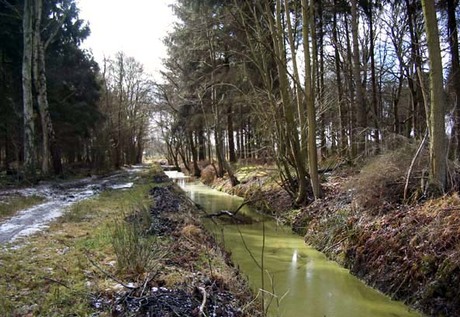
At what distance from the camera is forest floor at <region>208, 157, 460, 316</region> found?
18.5 ft

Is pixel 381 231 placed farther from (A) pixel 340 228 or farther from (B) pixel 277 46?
(B) pixel 277 46

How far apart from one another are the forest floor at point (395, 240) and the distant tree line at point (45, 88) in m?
12.1

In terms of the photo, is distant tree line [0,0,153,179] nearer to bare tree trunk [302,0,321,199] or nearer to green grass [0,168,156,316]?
green grass [0,168,156,316]

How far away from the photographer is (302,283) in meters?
7.18

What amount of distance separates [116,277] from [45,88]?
53.3 feet

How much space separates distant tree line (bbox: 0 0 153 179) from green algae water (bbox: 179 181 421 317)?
10794 millimetres

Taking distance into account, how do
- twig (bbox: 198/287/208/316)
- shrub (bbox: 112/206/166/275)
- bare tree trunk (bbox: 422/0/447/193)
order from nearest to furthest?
twig (bbox: 198/287/208/316)
shrub (bbox: 112/206/166/275)
bare tree trunk (bbox: 422/0/447/193)

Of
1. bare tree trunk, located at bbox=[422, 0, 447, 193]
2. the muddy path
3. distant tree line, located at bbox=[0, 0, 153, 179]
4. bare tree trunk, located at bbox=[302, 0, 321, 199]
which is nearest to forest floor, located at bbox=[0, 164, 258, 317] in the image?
the muddy path

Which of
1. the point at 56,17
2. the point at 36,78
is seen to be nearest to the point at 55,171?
the point at 36,78

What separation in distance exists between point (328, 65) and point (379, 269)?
60.9ft

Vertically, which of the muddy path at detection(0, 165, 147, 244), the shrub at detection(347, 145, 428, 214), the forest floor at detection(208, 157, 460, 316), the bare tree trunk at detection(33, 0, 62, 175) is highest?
the bare tree trunk at detection(33, 0, 62, 175)

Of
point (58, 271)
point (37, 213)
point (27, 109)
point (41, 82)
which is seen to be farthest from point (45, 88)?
point (58, 271)

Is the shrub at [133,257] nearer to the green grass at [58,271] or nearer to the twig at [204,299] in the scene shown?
the green grass at [58,271]

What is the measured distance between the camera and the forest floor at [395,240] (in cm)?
565
